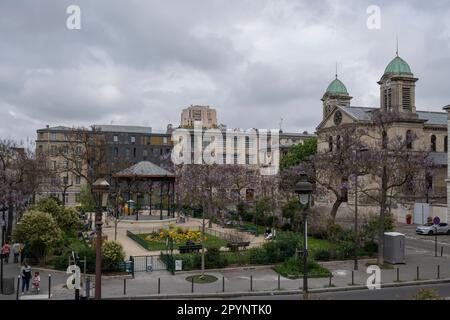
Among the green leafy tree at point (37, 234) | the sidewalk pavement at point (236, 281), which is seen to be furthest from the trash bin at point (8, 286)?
the green leafy tree at point (37, 234)

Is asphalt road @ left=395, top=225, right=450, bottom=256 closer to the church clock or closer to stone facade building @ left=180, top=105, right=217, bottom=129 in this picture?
the church clock

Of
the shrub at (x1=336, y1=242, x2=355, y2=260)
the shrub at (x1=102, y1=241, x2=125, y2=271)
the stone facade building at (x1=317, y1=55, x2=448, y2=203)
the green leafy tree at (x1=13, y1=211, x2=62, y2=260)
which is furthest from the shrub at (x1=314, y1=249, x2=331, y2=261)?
the stone facade building at (x1=317, y1=55, x2=448, y2=203)

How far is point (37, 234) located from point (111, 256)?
17.0ft

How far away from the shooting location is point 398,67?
7281 cm

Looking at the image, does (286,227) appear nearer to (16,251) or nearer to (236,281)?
(236,281)

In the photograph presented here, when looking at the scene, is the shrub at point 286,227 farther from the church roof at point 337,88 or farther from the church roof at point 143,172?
the church roof at point 337,88

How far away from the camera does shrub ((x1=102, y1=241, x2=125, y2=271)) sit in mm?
24312

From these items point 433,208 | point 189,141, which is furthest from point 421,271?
point 189,141

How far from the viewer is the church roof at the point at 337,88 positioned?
90.2m

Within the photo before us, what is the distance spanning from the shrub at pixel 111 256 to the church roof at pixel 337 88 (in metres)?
73.6

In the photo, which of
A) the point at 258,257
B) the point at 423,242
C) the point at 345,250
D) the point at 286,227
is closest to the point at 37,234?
the point at 258,257
